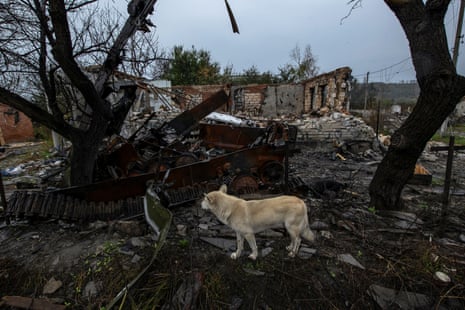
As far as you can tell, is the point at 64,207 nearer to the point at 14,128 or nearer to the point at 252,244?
the point at 252,244

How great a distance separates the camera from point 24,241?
2.60m

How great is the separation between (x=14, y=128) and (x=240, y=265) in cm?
1596

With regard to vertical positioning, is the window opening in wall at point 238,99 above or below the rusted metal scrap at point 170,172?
above

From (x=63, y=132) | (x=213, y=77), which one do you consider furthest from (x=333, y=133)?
(x=213, y=77)

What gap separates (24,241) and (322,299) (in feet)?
10.8

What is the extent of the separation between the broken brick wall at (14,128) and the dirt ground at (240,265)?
13127mm

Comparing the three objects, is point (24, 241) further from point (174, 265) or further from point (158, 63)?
point (158, 63)

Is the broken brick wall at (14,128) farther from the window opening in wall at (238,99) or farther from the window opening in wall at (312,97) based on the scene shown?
the window opening in wall at (312,97)

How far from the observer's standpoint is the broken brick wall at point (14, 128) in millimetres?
11703

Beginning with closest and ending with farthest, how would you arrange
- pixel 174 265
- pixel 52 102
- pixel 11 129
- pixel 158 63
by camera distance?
1. pixel 174 265
2. pixel 52 102
3. pixel 158 63
4. pixel 11 129

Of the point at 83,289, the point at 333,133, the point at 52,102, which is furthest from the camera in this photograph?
the point at 333,133

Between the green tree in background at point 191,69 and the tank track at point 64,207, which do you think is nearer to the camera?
the tank track at point 64,207

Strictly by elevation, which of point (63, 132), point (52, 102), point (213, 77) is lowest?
point (63, 132)

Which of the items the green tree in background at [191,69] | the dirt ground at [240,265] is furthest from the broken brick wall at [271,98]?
the dirt ground at [240,265]
